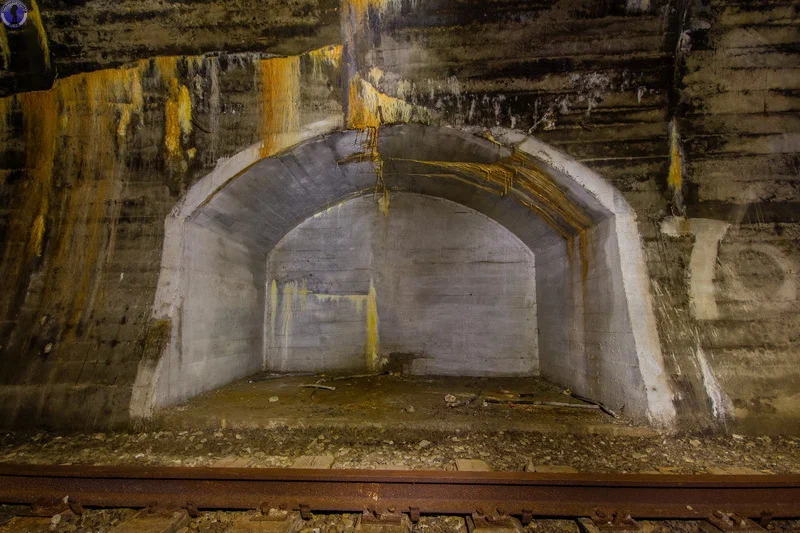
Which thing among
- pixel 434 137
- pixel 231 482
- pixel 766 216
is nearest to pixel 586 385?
pixel 766 216

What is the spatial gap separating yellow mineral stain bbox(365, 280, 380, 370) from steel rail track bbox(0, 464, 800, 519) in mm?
3958

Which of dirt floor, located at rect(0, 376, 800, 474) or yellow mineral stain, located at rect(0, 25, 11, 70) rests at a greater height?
yellow mineral stain, located at rect(0, 25, 11, 70)

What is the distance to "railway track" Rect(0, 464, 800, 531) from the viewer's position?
8.55ft

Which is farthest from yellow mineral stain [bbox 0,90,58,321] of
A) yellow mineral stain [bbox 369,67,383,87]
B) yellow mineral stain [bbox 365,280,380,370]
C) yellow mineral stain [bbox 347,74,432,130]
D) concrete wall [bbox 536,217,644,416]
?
concrete wall [bbox 536,217,644,416]

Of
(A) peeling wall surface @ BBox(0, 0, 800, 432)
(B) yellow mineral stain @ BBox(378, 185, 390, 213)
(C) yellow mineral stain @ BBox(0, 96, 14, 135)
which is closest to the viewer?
(A) peeling wall surface @ BBox(0, 0, 800, 432)

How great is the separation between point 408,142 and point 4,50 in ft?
17.4

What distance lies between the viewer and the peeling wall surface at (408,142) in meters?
4.02

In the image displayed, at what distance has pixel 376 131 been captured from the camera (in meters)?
4.67

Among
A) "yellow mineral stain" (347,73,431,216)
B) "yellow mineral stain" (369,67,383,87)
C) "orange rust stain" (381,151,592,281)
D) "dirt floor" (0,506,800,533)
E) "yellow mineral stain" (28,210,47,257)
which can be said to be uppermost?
"yellow mineral stain" (369,67,383,87)

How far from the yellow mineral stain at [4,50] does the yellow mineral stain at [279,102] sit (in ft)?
10.6

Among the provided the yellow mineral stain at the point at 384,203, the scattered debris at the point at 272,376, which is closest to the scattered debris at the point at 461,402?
the scattered debris at the point at 272,376

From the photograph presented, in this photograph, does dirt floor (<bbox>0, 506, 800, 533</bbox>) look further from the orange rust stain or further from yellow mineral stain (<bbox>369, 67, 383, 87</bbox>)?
yellow mineral stain (<bbox>369, 67, 383, 87</bbox>)

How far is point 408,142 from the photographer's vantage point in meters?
4.97

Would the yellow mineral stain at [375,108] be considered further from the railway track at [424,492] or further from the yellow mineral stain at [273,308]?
the yellow mineral stain at [273,308]
